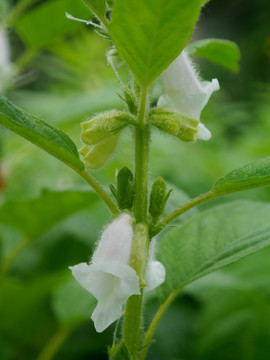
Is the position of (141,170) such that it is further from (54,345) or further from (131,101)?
(54,345)

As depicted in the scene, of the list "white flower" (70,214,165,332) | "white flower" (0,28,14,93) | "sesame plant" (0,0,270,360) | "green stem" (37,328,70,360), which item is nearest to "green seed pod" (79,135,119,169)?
"sesame plant" (0,0,270,360)

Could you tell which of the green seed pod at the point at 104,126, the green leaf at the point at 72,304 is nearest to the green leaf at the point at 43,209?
the green leaf at the point at 72,304

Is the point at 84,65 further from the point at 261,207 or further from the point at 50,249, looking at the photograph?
the point at 261,207

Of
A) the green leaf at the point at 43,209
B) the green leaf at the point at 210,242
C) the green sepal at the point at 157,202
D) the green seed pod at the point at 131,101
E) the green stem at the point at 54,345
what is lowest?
the green stem at the point at 54,345

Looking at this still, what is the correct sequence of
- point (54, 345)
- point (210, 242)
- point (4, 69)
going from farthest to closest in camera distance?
point (4, 69)
point (54, 345)
point (210, 242)

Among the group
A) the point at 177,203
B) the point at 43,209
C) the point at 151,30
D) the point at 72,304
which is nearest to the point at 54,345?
the point at 72,304

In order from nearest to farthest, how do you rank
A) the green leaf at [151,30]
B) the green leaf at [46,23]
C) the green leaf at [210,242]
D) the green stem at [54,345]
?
the green leaf at [151,30], the green leaf at [210,242], the green stem at [54,345], the green leaf at [46,23]

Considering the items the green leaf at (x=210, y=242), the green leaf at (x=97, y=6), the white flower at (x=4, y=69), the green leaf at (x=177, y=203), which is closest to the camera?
the green leaf at (x=97, y=6)

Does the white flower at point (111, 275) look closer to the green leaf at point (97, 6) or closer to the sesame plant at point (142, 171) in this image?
Result: the sesame plant at point (142, 171)
